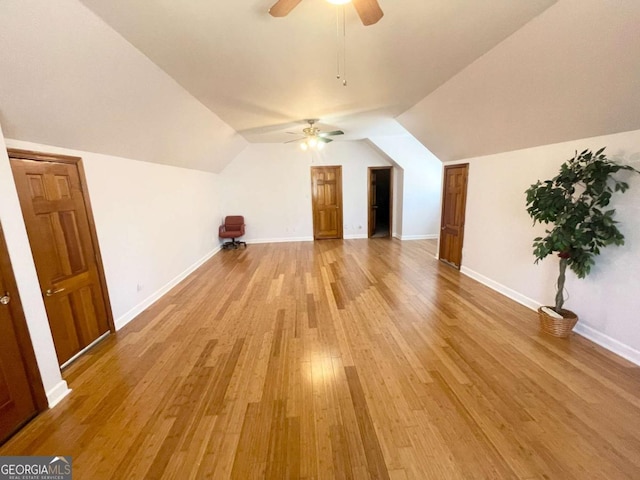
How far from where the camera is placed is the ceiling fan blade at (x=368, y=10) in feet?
4.81

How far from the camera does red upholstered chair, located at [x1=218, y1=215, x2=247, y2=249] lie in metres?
6.99

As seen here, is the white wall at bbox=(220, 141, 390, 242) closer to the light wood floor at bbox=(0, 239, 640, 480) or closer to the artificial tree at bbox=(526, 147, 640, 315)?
the light wood floor at bbox=(0, 239, 640, 480)

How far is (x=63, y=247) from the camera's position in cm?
245

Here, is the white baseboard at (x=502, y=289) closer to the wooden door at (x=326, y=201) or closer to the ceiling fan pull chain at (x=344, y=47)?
the ceiling fan pull chain at (x=344, y=47)

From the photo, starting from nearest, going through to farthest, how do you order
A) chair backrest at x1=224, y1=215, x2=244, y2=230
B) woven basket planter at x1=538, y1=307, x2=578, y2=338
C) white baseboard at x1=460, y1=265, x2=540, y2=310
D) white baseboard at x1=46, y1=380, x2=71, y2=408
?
1. white baseboard at x1=46, y1=380, x2=71, y2=408
2. woven basket planter at x1=538, y1=307, x2=578, y2=338
3. white baseboard at x1=460, y1=265, x2=540, y2=310
4. chair backrest at x1=224, y1=215, x2=244, y2=230

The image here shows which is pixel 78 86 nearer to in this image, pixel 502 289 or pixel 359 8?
pixel 359 8

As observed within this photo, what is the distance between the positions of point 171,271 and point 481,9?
498 centimetres

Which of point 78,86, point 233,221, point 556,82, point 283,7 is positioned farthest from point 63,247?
point 233,221

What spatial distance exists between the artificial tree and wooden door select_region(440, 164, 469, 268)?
208 cm

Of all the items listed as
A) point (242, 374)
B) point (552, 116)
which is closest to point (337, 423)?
point (242, 374)

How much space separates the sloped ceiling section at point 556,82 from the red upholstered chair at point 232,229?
528 centimetres

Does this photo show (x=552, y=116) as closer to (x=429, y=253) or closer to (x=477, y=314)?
(x=477, y=314)

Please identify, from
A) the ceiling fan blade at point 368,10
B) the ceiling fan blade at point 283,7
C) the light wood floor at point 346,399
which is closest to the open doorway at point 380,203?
the light wood floor at point 346,399

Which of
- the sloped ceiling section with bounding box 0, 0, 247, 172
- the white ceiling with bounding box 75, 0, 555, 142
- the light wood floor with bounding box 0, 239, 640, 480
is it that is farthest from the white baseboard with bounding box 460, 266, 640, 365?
the sloped ceiling section with bounding box 0, 0, 247, 172
